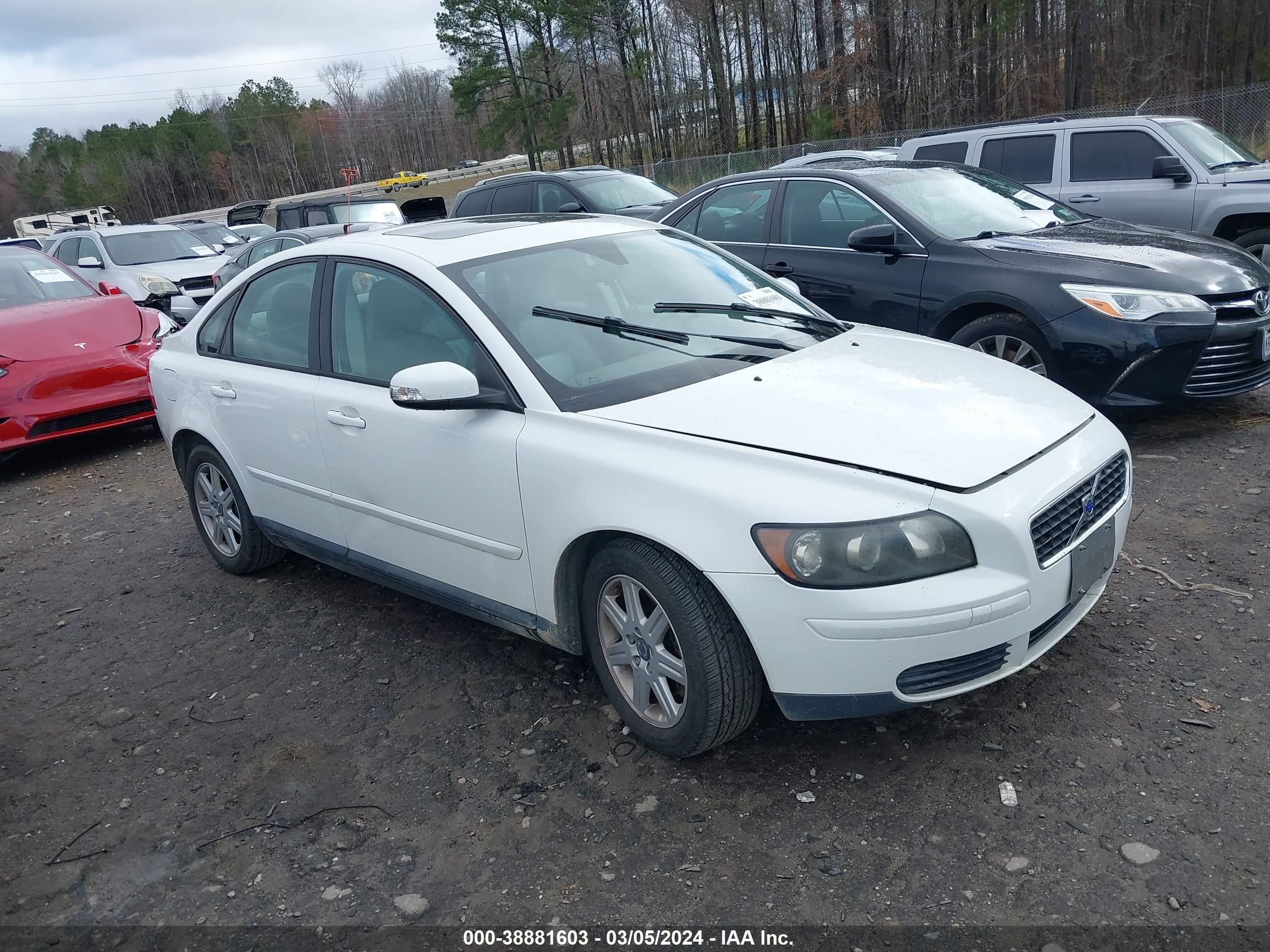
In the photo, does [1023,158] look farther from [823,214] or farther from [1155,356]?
[1155,356]

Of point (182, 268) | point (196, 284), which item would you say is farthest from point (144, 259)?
point (196, 284)

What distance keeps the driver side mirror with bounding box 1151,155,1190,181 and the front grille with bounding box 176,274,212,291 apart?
11.7m

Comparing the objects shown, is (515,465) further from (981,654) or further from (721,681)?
(981,654)

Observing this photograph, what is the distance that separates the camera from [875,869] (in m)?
2.54

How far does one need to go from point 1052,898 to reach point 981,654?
63 centimetres

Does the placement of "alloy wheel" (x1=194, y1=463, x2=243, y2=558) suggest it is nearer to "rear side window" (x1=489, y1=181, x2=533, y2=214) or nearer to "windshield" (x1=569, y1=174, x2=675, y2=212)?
"windshield" (x1=569, y1=174, x2=675, y2=212)

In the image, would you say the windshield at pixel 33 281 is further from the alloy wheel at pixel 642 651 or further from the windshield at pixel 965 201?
the alloy wheel at pixel 642 651

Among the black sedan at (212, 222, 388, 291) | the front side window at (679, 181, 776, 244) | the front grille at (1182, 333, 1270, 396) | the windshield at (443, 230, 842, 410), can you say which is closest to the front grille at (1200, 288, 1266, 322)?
the front grille at (1182, 333, 1270, 396)

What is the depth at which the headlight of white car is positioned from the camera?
2.58 m

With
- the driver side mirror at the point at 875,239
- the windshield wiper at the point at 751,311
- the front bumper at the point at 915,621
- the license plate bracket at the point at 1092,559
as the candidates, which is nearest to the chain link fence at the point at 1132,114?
the driver side mirror at the point at 875,239

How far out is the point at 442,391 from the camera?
3.17 meters

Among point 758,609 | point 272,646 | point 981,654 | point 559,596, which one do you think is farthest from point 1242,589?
point 272,646

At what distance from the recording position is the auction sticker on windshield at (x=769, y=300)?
4016mm

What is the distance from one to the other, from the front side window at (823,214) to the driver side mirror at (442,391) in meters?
3.90
